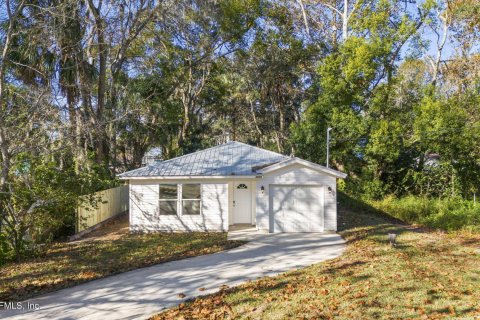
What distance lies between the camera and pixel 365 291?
655 centimetres

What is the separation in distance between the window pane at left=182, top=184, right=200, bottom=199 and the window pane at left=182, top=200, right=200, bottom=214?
0.20m

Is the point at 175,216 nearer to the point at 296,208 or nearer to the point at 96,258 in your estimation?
the point at 96,258

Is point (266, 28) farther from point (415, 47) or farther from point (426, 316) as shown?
point (426, 316)

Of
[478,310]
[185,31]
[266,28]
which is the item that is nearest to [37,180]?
[478,310]

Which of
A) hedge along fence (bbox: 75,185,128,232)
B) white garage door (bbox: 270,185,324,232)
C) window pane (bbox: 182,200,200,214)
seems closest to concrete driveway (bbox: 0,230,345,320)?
white garage door (bbox: 270,185,324,232)

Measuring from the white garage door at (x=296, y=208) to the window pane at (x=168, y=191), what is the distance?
3895mm

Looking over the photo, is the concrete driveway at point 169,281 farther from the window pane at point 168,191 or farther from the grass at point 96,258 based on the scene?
the window pane at point 168,191

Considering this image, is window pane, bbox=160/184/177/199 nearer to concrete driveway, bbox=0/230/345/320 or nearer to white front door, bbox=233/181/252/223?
white front door, bbox=233/181/252/223

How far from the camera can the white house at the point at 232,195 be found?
1363 centimetres

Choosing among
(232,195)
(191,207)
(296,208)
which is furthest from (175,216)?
(296,208)

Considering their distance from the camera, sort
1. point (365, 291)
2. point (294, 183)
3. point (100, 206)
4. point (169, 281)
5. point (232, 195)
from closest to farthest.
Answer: point (365, 291) < point (169, 281) < point (294, 183) < point (232, 195) < point (100, 206)

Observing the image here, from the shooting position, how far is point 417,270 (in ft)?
25.8

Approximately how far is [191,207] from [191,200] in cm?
28

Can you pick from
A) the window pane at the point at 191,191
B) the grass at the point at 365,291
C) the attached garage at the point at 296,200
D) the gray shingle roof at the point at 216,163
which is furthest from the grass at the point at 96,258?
the grass at the point at 365,291
